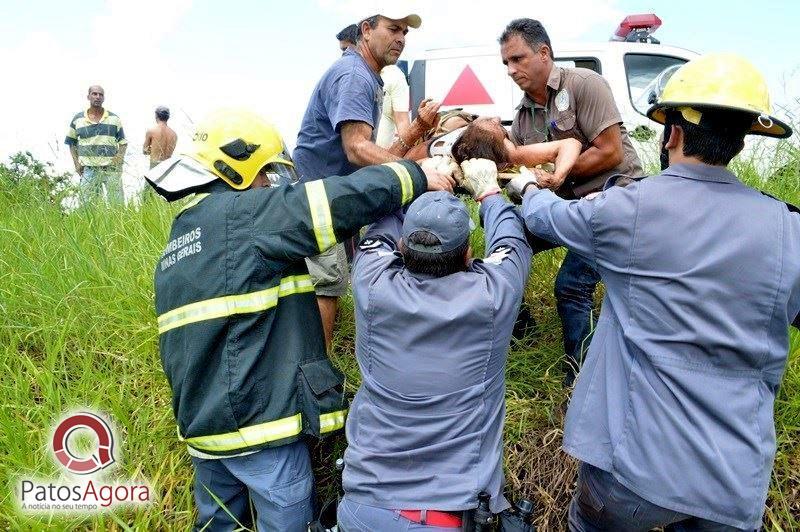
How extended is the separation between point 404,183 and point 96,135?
19.0ft

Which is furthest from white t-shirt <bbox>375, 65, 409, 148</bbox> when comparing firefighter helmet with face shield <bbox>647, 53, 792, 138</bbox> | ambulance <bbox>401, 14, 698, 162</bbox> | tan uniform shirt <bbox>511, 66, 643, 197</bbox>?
firefighter helmet with face shield <bbox>647, 53, 792, 138</bbox>

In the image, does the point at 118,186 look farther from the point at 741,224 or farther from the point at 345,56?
the point at 741,224

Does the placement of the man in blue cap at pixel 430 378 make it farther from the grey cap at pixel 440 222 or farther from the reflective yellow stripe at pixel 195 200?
the reflective yellow stripe at pixel 195 200

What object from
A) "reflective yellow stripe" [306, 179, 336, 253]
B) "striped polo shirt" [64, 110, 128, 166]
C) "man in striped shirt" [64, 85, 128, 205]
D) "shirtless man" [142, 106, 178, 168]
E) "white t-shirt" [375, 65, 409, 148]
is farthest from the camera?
"striped polo shirt" [64, 110, 128, 166]

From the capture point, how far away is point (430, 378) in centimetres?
189

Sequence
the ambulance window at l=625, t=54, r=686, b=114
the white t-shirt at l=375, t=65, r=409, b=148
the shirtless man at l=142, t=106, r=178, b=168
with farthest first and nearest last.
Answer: the ambulance window at l=625, t=54, r=686, b=114 → the shirtless man at l=142, t=106, r=178, b=168 → the white t-shirt at l=375, t=65, r=409, b=148

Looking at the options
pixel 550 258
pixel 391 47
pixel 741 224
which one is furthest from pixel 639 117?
pixel 741 224

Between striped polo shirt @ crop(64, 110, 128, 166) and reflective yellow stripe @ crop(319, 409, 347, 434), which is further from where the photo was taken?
striped polo shirt @ crop(64, 110, 128, 166)

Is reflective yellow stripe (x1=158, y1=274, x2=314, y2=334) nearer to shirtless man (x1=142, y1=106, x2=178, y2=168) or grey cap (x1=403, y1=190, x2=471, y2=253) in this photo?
grey cap (x1=403, y1=190, x2=471, y2=253)

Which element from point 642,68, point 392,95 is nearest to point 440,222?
point 392,95

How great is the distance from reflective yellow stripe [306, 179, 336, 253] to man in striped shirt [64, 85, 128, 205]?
11.3 ft

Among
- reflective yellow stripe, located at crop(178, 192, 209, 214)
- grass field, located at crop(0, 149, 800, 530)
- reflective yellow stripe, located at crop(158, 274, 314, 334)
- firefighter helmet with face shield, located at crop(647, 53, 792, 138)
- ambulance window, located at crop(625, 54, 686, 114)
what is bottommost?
grass field, located at crop(0, 149, 800, 530)

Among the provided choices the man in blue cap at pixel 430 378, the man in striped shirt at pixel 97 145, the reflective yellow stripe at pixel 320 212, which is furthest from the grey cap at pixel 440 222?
the man in striped shirt at pixel 97 145

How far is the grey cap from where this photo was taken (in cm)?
193
